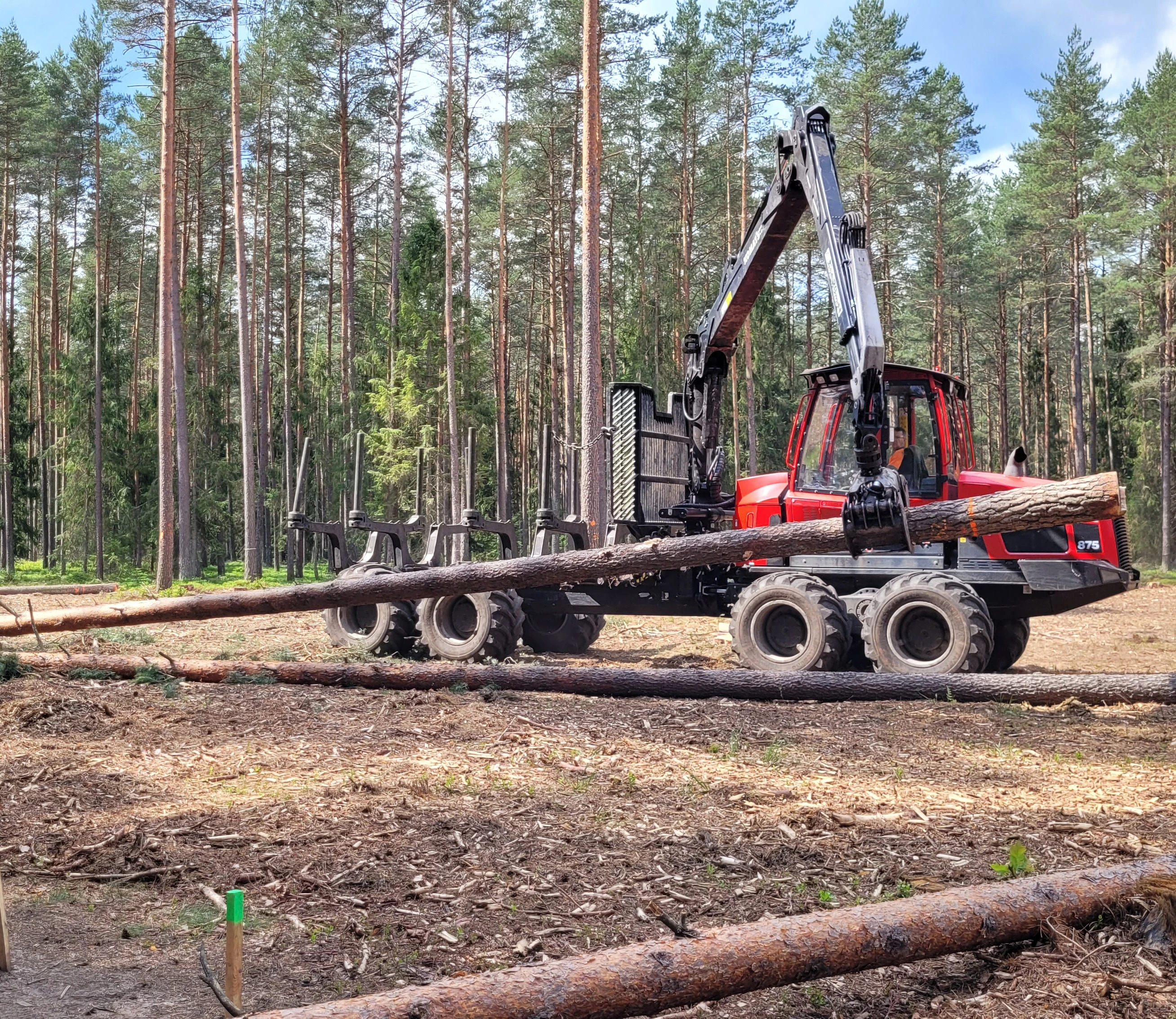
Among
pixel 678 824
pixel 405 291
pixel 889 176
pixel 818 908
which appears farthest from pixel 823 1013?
pixel 889 176

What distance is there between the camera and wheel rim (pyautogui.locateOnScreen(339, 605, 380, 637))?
1249 cm

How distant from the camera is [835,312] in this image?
34.9ft

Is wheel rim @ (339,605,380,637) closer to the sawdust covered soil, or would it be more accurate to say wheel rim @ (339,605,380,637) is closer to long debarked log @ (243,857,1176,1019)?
the sawdust covered soil

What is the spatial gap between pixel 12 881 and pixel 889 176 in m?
34.1

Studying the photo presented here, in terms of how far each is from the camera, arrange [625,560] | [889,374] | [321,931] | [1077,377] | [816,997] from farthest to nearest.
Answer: [1077,377], [889,374], [625,560], [321,931], [816,997]

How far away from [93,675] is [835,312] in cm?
811

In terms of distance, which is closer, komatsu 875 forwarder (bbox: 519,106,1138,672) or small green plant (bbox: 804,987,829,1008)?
small green plant (bbox: 804,987,829,1008)

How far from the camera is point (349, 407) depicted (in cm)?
3944

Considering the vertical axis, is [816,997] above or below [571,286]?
below

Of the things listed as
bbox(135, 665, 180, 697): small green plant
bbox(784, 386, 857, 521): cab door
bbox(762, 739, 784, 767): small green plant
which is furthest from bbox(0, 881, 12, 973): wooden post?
bbox(784, 386, 857, 521): cab door

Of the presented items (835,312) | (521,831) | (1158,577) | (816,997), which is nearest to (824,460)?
(835,312)

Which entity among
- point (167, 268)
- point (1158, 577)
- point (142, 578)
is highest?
point (167, 268)

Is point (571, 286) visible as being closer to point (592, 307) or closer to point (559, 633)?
point (592, 307)

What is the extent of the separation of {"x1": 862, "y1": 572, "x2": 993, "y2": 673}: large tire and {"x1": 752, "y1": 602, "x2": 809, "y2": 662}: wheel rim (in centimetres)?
72
